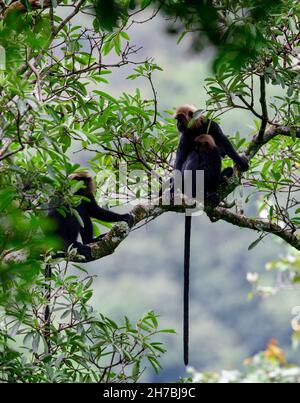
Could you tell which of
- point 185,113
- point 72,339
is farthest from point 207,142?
point 72,339

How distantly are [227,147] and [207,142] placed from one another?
15.3 inches

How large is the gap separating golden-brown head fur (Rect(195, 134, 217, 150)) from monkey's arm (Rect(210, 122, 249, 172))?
0.20 feet

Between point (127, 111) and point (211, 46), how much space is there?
7.94ft

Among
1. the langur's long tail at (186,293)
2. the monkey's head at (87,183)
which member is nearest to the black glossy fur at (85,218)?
the monkey's head at (87,183)

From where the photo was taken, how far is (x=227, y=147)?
11.0ft

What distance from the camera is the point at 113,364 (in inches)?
101

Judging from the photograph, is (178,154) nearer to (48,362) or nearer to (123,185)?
(123,185)

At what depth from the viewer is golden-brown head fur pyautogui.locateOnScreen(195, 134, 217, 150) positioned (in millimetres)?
3738

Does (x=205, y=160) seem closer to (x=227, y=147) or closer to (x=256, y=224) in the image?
(x=227, y=147)

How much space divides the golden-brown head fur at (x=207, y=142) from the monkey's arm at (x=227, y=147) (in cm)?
6

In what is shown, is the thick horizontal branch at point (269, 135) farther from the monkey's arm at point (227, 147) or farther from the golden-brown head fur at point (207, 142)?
the golden-brown head fur at point (207, 142)

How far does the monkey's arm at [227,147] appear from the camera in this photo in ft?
10.0

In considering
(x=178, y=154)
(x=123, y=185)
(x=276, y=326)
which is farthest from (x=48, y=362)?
(x=276, y=326)

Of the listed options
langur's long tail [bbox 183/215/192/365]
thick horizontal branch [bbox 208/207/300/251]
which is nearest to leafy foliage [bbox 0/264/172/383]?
langur's long tail [bbox 183/215/192/365]
